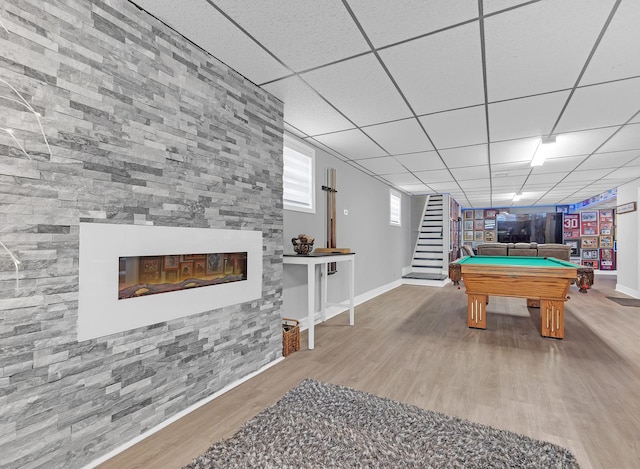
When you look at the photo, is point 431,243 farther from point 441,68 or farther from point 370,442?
point 370,442

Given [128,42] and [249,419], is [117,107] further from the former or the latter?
[249,419]

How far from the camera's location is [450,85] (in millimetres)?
2576

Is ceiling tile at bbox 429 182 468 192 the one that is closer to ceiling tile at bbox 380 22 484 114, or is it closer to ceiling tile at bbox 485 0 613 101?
ceiling tile at bbox 380 22 484 114

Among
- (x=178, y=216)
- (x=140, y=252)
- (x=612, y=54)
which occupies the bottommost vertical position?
(x=140, y=252)

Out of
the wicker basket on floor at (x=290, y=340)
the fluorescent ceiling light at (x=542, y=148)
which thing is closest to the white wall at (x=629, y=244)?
the fluorescent ceiling light at (x=542, y=148)

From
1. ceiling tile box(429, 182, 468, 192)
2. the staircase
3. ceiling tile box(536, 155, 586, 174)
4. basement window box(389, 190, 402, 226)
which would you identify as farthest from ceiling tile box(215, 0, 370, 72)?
the staircase

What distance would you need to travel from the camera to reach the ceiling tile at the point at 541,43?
1730 millimetres

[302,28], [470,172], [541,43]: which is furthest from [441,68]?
[470,172]

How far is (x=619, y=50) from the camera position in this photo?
205 cm

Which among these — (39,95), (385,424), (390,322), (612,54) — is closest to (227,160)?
(39,95)

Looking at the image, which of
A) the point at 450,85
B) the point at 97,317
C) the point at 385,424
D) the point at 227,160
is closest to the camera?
the point at 97,317

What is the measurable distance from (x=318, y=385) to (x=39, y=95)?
7.85 feet

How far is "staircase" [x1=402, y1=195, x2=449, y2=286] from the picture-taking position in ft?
28.3

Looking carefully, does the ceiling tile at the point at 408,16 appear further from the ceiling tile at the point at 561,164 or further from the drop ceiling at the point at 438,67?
the ceiling tile at the point at 561,164
